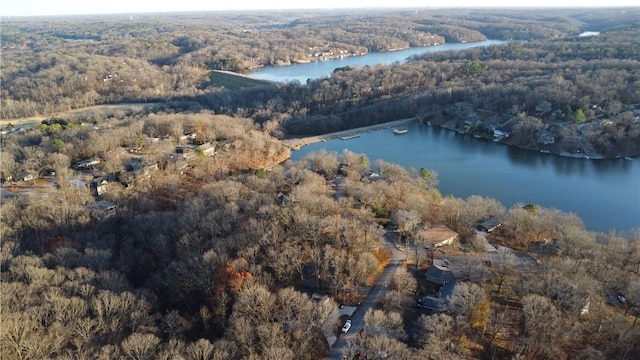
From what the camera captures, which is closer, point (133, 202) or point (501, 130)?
point (133, 202)

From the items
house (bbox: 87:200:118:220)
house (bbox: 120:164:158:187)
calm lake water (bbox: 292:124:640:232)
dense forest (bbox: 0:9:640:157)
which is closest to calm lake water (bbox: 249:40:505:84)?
dense forest (bbox: 0:9:640:157)

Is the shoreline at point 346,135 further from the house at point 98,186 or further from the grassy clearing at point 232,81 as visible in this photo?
the grassy clearing at point 232,81

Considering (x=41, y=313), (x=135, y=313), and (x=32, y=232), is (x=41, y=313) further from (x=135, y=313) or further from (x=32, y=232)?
(x=32, y=232)

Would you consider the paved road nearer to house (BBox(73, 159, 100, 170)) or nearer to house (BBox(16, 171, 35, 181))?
house (BBox(73, 159, 100, 170))

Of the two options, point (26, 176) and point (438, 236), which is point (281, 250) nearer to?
point (438, 236)

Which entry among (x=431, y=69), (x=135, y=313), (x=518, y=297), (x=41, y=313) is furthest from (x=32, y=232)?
(x=431, y=69)

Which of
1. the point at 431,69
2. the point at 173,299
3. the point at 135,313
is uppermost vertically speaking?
the point at 431,69

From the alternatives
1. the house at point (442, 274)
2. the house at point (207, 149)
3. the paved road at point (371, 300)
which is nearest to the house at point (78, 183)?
the house at point (207, 149)

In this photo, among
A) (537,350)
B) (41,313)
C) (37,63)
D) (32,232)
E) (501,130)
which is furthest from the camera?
(37,63)
